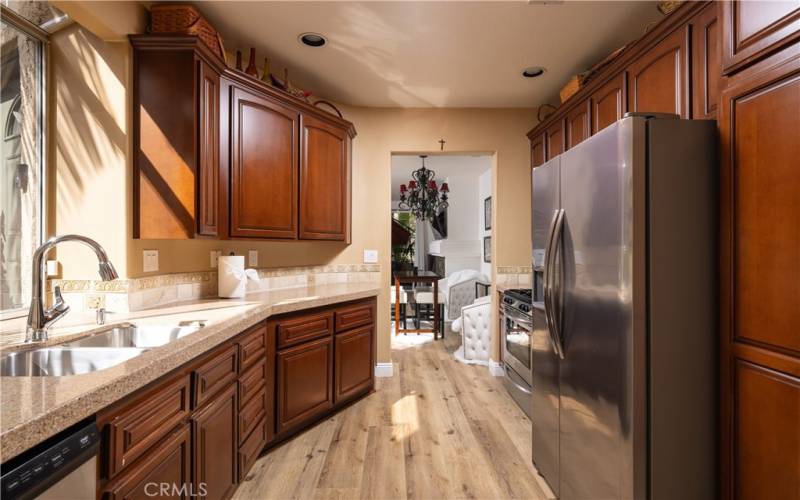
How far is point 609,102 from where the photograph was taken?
97.0 inches

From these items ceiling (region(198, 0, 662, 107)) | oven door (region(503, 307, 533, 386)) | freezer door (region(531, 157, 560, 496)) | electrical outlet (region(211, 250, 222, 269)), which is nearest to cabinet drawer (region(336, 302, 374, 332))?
Answer: electrical outlet (region(211, 250, 222, 269))

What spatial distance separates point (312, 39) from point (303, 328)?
1.91 metres

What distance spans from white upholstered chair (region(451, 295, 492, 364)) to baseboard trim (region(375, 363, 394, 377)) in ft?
3.21

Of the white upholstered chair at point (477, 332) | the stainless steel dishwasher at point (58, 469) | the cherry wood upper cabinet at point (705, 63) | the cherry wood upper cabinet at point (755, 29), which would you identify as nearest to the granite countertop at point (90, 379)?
the stainless steel dishwasher at point (58, 469)

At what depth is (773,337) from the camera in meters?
1.23

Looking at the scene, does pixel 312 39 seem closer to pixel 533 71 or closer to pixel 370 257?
pixel 533 71

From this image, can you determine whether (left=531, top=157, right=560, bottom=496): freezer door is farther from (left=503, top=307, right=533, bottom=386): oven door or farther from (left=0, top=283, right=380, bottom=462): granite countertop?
(left=0, top=283, right=380, bottom=462): granite countertop

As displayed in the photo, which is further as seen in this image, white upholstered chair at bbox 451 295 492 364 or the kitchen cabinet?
white upholstered chair at bbox 451 295 492 364

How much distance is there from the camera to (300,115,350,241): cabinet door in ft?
10.1

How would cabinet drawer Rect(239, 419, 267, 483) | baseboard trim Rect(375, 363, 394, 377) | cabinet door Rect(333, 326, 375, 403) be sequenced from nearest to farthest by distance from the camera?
cabinet drawer Rect(239, 419, 267, 483) < cabinet door Rect(333, 326, 375, 403) < baseboard trim Rect(375, 363, 394, 377)

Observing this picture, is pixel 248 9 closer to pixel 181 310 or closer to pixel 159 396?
pixel 181 310

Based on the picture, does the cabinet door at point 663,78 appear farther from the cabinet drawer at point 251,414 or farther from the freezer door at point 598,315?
the cabinet drawer at point 251,414

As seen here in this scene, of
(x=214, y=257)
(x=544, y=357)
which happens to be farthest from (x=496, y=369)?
(x=214, y=257)

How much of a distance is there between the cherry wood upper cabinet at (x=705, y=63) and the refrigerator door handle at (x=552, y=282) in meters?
0.70
